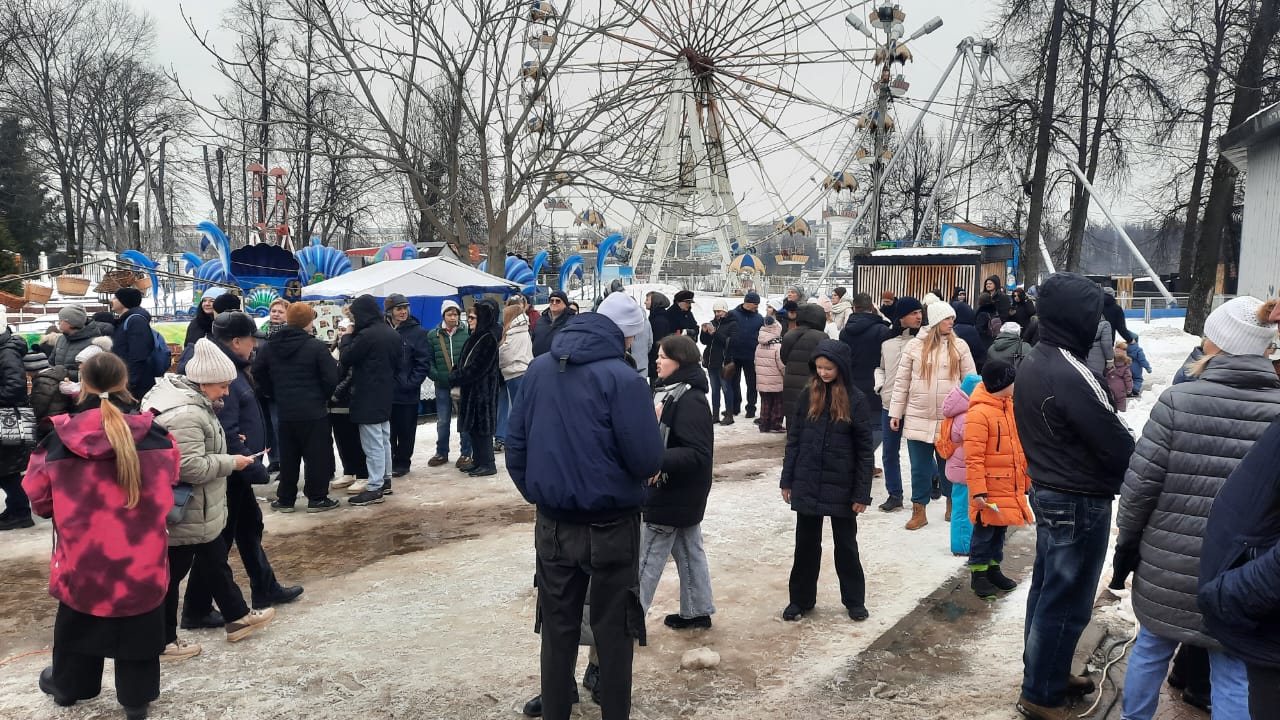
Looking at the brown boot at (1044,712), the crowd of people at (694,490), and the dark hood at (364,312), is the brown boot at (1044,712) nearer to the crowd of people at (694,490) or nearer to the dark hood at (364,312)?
the crowd of people at (694,490)

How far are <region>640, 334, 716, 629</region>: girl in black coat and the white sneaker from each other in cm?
241

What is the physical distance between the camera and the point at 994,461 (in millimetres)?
5375

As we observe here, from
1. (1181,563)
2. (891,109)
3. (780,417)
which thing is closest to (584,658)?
(1181,563)

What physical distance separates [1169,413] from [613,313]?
2.11 metres

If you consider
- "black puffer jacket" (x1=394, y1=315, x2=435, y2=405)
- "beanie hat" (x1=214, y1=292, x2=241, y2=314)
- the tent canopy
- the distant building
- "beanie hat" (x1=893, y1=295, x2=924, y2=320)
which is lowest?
"black puffer jacket" (x1=394, y1=315, x2=435, y2=405)

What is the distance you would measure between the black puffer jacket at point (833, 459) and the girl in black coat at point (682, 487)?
26.2 inches

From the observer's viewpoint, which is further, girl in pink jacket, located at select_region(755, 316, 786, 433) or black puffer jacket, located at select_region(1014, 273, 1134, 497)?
girl in pink jacket, located at select_region(755, 316, 786, 433)

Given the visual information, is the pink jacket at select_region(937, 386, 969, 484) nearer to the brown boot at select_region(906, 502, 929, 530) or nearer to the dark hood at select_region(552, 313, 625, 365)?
the brown boot at select_region(906, 502, 929, 530)

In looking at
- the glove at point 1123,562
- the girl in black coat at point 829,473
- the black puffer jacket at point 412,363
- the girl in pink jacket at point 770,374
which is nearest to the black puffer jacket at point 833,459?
the girl in black coat at point 829,473

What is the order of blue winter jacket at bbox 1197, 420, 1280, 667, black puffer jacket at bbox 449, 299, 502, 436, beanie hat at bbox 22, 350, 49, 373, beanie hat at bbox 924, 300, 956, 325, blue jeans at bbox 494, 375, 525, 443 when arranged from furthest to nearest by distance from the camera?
blue jeans at bbox 494, 375, 525, 443, black puffer jacket at bbox 449, 299, 502, 436, beanie hat at bbox 22, 350, 49, 373, beanie hat at bbox 924, 300, 956, 325, blue winter jacket at bbox 1197, 420, 1280, 667

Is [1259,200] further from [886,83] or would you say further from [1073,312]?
[1073,312]

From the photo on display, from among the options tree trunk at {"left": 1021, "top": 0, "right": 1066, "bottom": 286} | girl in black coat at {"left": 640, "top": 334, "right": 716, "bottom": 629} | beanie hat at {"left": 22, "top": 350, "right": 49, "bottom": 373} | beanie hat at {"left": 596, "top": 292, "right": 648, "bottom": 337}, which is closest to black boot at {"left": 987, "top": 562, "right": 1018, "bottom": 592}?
girl in black coat at {"left": 640, "top": 334, "right": 716, "bottom": 629}

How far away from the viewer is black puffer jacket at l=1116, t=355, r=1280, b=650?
114 inches

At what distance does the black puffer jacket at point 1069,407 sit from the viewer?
350cm
